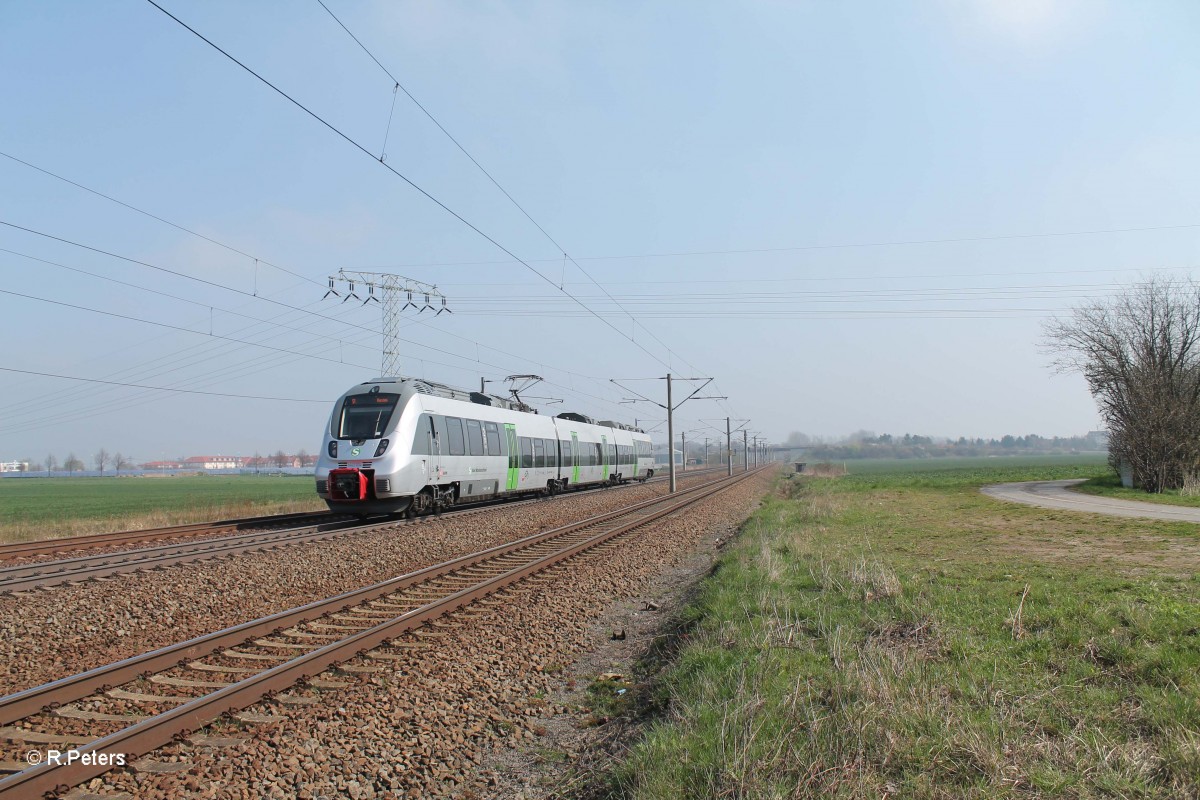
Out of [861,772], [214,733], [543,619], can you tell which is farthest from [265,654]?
[861,772]

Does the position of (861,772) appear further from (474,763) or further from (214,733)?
(214,733)

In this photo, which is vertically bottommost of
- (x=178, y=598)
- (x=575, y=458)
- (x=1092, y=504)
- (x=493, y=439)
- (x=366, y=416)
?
(x=1092, y=504)

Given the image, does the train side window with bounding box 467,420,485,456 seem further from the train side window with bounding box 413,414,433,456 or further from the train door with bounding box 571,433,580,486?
the train door with bounding box 571,433,580,486

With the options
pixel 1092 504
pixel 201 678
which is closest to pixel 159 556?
pixel 201 678

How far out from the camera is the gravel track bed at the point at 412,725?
4.50 meters

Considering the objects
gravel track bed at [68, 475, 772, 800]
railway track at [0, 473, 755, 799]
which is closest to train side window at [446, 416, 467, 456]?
railway track at [0, 473, 755, 799]

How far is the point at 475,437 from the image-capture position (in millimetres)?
24141

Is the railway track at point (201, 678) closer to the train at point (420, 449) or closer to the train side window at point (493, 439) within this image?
the train at point (420, 449)

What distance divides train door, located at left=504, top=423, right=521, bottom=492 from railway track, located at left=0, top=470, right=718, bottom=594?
7907 mm

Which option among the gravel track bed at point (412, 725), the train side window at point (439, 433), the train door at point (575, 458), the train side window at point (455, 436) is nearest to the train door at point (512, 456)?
the train side window at point (455, 436)

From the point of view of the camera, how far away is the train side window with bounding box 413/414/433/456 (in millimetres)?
20019

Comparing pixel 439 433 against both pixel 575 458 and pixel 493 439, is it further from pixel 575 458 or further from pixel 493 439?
pixel 575 458

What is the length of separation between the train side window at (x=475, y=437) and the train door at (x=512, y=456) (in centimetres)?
225

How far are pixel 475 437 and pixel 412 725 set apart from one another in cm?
1891
